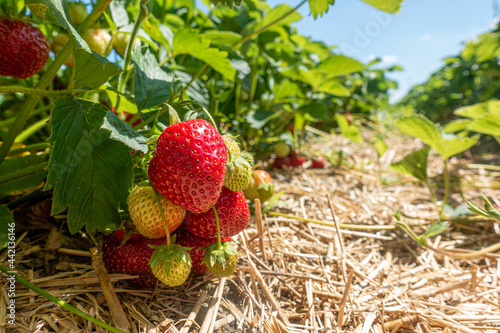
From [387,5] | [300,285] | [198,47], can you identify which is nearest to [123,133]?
[198,47]

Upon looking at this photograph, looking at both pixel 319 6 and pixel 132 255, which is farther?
pixel 319 6

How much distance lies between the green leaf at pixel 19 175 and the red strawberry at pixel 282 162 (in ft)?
4.17

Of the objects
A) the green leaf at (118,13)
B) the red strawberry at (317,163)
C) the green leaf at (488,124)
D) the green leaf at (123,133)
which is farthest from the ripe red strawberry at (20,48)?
the green leaf at (488,124)

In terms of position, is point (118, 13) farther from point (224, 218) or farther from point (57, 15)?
point (224, 218)

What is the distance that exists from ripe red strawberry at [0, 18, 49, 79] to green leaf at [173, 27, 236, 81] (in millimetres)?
399

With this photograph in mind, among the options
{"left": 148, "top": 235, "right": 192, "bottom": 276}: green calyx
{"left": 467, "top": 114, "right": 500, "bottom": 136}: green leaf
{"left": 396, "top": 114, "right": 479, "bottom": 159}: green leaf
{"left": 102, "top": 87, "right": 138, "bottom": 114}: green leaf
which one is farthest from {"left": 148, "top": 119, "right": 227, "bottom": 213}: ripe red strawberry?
{"left": 467, "top": 114, "right": 500, "bottom": 136}: green leaf

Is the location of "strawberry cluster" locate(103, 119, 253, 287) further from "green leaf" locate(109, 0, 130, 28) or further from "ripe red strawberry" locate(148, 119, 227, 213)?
"green leaf" locate(109, 0, 130, 28)

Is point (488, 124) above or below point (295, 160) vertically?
above

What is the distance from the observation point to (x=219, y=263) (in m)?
0.71

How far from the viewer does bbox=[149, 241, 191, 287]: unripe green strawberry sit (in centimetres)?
66

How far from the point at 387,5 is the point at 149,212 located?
1002mm

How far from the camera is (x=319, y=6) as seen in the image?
874mm

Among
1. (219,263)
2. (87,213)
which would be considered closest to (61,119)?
(87,213)

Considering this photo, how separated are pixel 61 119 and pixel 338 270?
2.89ft
